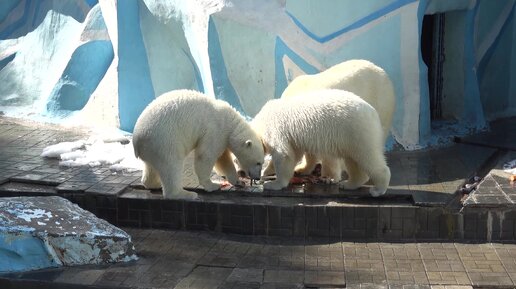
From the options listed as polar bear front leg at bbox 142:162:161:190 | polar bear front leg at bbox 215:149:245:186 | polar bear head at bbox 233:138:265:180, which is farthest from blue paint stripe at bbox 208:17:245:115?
polar bear front leg at bbox 142:162:161:190

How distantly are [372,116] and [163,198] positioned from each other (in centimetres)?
195

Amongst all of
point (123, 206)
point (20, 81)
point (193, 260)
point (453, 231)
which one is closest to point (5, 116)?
point (20, 81)

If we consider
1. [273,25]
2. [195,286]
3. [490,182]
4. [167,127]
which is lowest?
[195,286]

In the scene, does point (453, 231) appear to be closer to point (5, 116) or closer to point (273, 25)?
point (273, 25)

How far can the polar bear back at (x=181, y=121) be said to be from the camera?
6.52 m

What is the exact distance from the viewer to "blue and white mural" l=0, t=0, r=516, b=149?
8180mm

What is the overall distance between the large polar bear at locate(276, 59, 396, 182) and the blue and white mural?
2.23 feet

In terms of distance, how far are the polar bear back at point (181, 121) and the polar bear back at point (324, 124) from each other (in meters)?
0.44

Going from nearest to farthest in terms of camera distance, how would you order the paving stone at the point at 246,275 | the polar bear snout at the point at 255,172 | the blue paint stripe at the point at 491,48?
the paving stone at the point at 246,275 → the polar bear snout at the point at 255,172 → the blue paint stripe at the point at 491,48

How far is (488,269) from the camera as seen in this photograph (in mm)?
5734

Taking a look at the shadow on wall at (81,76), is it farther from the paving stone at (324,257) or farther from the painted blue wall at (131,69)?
the paving stone at (324,257)

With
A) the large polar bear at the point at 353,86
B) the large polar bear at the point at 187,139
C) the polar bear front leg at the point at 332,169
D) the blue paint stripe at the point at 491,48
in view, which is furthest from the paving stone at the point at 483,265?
the blue paint stripe at the point at 491,48

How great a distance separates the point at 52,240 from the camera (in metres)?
5.79

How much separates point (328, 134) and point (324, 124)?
0.09m
